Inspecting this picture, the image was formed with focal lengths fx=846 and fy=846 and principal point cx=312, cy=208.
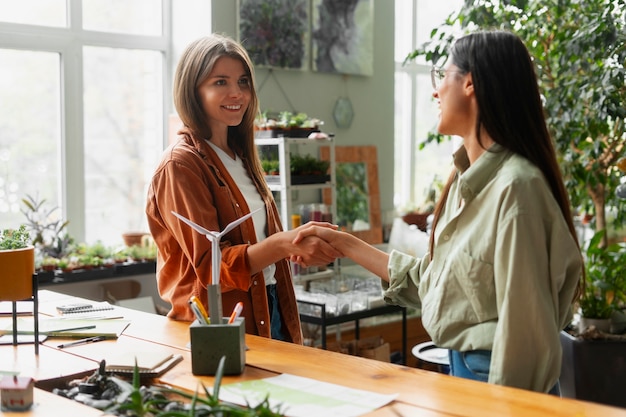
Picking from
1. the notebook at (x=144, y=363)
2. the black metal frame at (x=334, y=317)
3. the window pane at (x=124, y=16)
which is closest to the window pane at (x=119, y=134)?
the window pane at (x=124, y=16)

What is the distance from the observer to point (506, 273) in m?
1.69

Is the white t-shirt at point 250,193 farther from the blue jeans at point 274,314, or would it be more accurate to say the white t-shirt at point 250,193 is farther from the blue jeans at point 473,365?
the blue jeans at point 473,365

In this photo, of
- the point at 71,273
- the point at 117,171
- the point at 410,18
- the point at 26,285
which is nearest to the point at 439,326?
the point at 26,285

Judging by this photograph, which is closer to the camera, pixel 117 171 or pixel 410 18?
pixel 117 171

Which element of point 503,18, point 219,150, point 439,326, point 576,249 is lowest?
point 439,326

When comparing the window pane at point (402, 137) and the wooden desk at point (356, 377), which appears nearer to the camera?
the wooden desk at point (356, 377)

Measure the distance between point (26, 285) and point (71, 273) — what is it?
7.45 ft

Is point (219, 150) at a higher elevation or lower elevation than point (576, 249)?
higher

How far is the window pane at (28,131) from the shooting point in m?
4.56

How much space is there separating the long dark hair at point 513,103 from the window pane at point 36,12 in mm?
3395

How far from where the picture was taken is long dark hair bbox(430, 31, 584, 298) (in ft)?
5.84

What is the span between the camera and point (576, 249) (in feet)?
5.74

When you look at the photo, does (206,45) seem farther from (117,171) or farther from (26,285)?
(117,171)

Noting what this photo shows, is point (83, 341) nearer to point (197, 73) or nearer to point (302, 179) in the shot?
point (197, 73)
